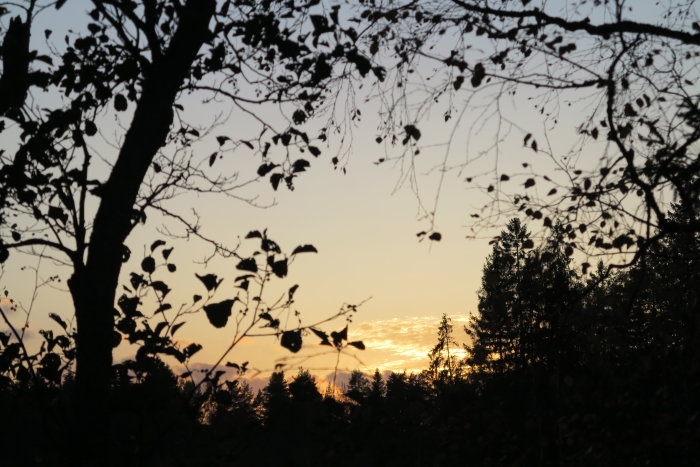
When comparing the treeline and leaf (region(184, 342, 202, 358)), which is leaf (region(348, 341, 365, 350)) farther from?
leaf (region(184, 342, 202, 358))

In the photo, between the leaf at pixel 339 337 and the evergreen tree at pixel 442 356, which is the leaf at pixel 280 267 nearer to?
the leaf at pixel 339 337

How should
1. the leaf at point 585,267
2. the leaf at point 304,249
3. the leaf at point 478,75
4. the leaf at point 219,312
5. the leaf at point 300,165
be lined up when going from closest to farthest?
the leaf at point 219,312
the leaf at point 304,249
the leaf at point 300,165
the leaf at point 478,75
the leaf at point 585,267

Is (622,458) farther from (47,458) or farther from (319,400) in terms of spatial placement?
(47,458)

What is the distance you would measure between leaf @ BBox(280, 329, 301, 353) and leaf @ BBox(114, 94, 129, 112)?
2.88 m

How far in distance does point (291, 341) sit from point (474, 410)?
248 inches

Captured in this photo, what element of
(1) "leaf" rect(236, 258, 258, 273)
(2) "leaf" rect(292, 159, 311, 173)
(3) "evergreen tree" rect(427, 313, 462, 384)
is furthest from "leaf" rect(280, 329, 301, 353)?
(3) "evergreen tree" rect(427, 313, 462, 384)

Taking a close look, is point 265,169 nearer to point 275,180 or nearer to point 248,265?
point 275,180

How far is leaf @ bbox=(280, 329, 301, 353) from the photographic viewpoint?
10.5 feet

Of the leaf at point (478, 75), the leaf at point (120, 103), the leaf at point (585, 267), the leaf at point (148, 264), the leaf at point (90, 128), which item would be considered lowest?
the leaf at point (148, 264)

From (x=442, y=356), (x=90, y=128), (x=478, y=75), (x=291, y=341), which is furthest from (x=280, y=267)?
(x=442, y=356)

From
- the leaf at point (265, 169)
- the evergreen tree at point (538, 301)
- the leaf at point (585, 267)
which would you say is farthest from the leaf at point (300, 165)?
the leaf at point (585, 267)

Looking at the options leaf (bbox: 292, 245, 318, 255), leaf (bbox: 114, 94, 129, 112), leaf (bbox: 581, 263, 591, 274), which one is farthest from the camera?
leaf (bbox: 581, 263, 591, 274)

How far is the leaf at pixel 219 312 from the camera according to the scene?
2.78 m

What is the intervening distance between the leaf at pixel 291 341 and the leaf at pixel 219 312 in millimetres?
538
